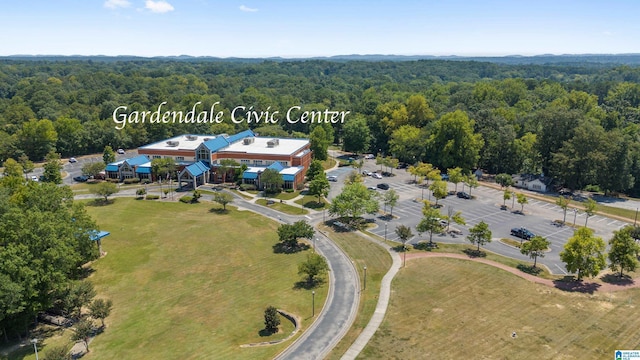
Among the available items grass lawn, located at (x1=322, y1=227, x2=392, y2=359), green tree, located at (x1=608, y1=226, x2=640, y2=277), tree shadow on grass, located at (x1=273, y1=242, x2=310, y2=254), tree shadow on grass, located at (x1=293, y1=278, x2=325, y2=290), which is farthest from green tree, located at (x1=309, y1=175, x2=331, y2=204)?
green tree, located at (x1=608, y1=226, x2=640, y2=277)

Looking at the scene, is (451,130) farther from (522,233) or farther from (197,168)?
(197,168)

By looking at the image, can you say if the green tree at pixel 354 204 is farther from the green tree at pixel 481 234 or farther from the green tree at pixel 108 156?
the green tree at pixel 108 156

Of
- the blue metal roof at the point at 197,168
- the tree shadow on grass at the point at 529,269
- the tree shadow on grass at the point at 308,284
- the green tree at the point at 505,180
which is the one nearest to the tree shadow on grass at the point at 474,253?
the tree shadow on grass at the point at 529,269

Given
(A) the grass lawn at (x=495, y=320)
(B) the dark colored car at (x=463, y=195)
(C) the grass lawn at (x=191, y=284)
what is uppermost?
(A) the grass lawn at (x=495, y=320)

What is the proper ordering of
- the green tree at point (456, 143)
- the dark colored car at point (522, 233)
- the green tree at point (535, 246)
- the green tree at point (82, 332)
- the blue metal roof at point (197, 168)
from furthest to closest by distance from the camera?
the green tree at point (456, 143) → the blue metal roof at point (197, 168) → the dark colored car at point (522, 233) → the green tree at point (535, 246) → the green tree at point (82, 332)

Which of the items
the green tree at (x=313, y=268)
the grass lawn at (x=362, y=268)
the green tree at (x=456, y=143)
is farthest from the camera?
the green tree at (x=456, y=143)

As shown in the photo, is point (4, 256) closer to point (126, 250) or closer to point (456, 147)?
point (126, 250)

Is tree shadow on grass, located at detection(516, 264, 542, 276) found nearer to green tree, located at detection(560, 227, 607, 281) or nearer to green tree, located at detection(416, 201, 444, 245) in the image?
green tree, located at detection(560, 227, 607, 281)
